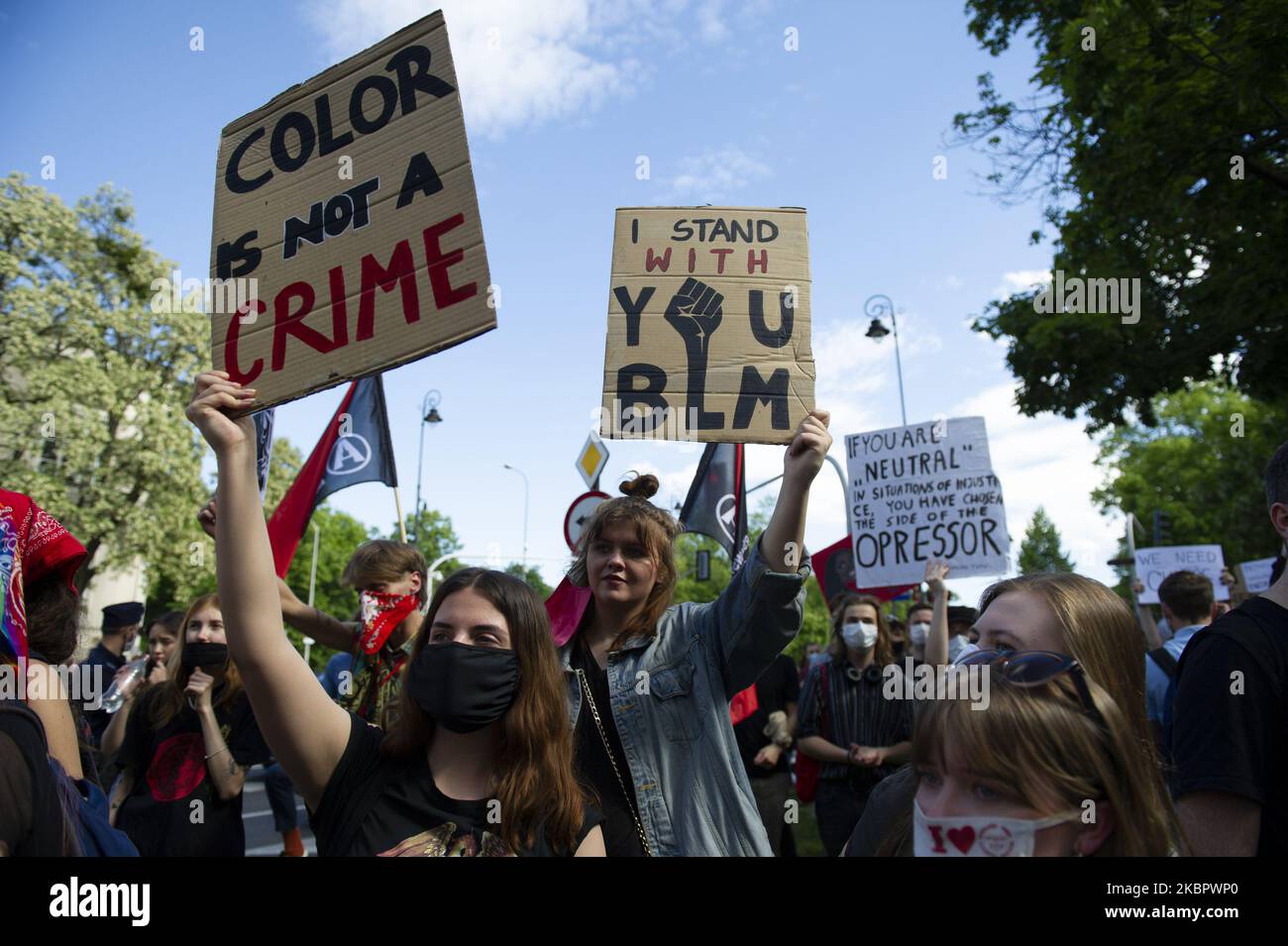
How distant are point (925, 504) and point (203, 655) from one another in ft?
15.8

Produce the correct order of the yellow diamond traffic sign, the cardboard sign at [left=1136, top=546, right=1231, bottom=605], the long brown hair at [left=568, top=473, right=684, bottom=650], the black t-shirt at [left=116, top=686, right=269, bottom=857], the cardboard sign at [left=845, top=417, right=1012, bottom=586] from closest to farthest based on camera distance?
the long brown hair at [left=568, top=473, right=684, bottom=650], the black t-shirt at [left=116, top=686, right=269, bottom=857], the cardboard sign at [left=845, top=417, right=1012, bottom=586], the yellow diamond traffic sign, the cardboard sign at [left=1136, top=546, right=1231, bottom=605]

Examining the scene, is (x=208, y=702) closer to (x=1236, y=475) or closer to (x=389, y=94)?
(x=389, y=94)

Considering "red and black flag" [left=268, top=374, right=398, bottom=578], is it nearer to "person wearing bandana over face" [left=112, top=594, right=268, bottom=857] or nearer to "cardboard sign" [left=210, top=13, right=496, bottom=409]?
"person wearing bandana over face" [left=112, top=594, right=268, bottom=857]

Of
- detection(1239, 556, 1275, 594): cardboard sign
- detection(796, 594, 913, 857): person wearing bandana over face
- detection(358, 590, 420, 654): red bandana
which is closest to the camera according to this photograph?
detection(358, 590, 420, 654): red bandana

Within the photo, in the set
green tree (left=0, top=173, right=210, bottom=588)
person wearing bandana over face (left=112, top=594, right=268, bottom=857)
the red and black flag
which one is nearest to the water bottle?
the red and black flag

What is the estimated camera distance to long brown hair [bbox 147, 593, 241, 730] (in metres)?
4.39

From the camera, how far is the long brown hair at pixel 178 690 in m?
4.39

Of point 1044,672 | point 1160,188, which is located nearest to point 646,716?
point 1044,672

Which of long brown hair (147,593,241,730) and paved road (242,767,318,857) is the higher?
long brown hair (147,593,241,730)

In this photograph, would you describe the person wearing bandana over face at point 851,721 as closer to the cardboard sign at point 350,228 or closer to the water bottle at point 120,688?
the cardboard sign at point 350,228

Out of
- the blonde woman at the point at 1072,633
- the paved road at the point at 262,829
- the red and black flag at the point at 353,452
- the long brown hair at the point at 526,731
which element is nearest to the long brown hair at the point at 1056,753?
the blonde woman at the point at 1072,633

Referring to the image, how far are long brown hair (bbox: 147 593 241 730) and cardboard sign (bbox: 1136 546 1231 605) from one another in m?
10.0

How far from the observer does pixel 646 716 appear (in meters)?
2.85
